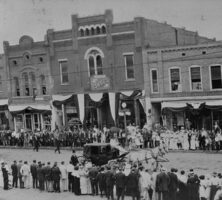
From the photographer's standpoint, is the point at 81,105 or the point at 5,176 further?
the point at 81,105

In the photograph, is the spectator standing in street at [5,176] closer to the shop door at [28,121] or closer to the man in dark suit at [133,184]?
the man in dark suit at [133,184]

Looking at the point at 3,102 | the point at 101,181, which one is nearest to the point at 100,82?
the point at 3,102

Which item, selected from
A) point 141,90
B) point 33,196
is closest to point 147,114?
point 141,90

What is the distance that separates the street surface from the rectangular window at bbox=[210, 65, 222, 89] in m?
6.36

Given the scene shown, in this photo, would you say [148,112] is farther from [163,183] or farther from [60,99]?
[163,183]

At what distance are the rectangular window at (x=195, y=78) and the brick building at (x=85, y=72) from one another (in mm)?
2609

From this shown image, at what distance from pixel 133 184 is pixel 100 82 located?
19.8 metres

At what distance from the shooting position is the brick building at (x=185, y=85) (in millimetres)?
31609

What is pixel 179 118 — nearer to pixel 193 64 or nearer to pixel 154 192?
pixel 193 64

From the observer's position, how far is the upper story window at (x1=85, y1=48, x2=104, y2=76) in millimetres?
36594

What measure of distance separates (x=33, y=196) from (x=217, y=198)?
8.28 metres

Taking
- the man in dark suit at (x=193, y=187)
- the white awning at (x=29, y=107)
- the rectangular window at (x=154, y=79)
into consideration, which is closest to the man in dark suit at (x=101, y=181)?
the man in dark suit at (x=193, y=187)

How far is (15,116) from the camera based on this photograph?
4131 cm

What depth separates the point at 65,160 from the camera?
90.4ft
